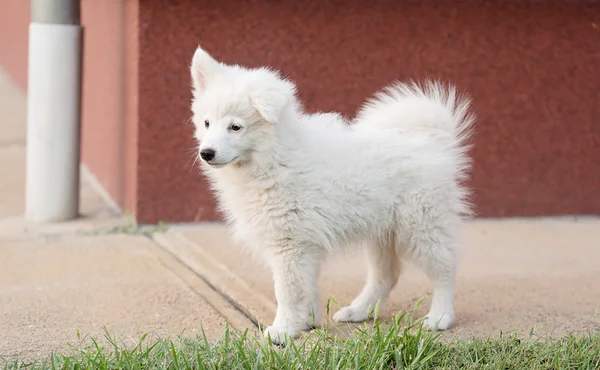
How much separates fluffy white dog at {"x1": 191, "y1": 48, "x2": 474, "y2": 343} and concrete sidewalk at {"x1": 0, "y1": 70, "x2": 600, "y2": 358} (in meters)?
0.41

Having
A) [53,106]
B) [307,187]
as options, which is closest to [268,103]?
[307,187]

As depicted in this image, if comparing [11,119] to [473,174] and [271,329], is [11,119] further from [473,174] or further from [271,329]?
[271,329]

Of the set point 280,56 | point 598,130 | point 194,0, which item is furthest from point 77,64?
point 598,130

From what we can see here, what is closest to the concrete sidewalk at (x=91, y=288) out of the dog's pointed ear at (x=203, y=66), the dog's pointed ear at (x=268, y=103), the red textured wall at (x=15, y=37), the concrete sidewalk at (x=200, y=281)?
the concrete sidewalk at (x=200, y=281)

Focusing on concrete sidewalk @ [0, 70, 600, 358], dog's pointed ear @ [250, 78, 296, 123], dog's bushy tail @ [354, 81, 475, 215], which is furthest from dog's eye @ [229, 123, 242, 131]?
concrete sidewalk @ [0, 70, 600, 358]

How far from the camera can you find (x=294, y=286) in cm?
472

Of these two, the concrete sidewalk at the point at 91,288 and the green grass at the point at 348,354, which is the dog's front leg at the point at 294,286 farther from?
the concrete sidewalk at the point at 91,288

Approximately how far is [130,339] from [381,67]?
376 centimetres

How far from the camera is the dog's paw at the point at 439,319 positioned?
16.1 ft

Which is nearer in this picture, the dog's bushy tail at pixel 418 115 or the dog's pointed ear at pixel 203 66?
the dog's pointed ear at pixel 203 66

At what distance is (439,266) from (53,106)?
3781 mm

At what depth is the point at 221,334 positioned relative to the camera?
4750 millimetres

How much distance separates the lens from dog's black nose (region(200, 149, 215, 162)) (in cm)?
438

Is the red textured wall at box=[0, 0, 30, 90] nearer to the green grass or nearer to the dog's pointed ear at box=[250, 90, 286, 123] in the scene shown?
the dog's pointed ear at box=[250, 90, 286, 123]
